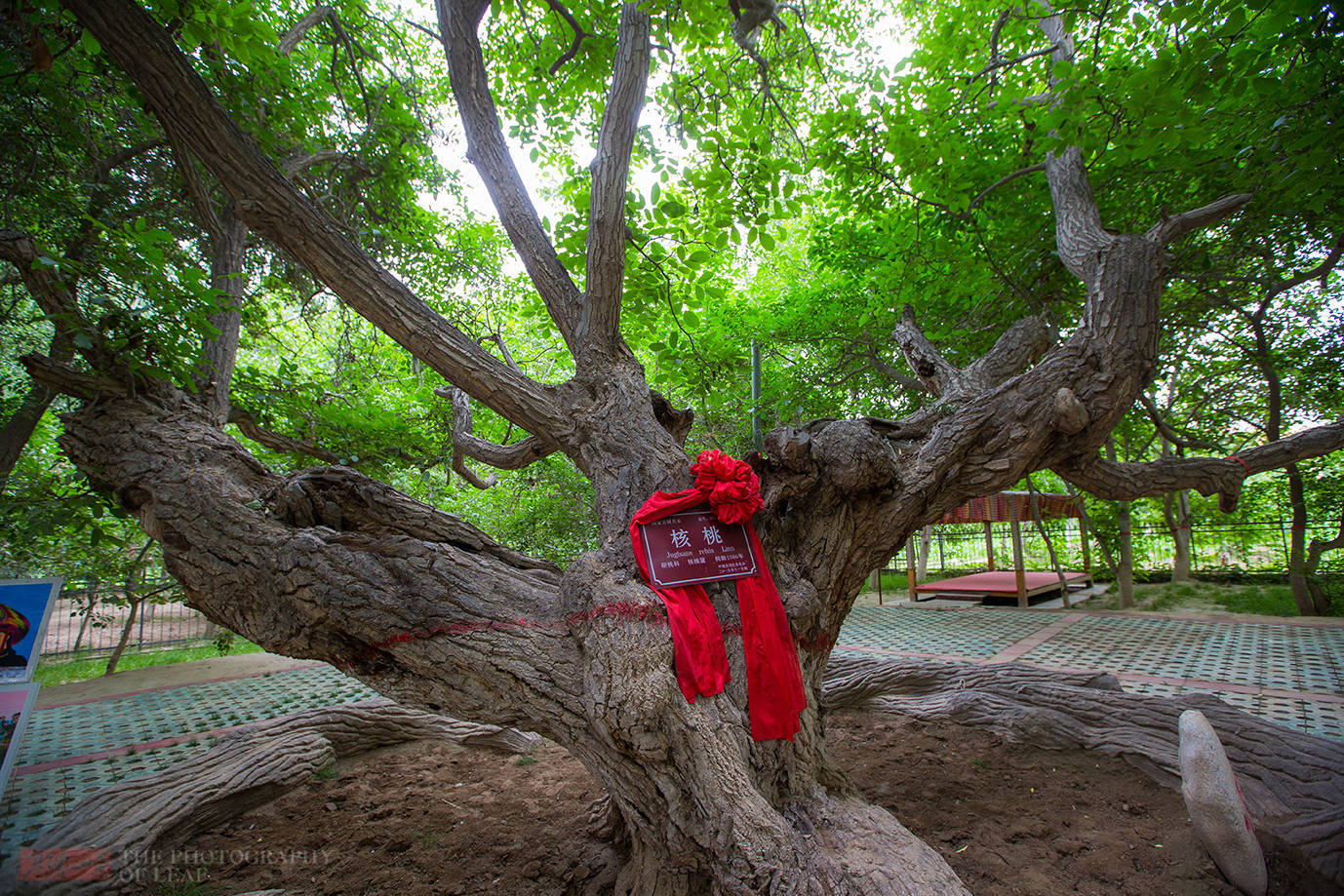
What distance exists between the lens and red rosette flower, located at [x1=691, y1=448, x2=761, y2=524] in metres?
2.63

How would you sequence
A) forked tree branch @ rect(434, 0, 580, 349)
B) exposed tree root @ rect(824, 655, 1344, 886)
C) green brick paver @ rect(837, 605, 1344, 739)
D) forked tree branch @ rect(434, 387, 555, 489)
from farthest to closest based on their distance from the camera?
green brick paver @ rect(837, 605, 1344, 739) → forked tree branch @ rect(434, 387, 555, 489) → forked tree branch @ rect(434, 0, 580, 349) → exposed tree root @ rect(824, 655, 1344, 886)

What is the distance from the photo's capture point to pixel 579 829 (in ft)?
10.4

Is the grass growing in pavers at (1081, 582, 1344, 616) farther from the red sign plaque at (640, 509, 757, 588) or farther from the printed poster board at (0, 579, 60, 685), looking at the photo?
the printed poster board at (0, 579, 60, 685)

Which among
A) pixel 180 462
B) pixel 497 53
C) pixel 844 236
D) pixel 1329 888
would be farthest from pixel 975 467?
pixel 497 53

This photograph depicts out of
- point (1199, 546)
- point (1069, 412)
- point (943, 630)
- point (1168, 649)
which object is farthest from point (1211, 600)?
point (1069, 412)

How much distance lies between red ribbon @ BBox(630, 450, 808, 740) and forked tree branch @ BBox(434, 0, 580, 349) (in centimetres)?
127

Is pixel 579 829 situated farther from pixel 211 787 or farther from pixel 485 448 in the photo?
pixel 485 448

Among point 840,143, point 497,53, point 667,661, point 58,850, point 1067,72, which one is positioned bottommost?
point 58,850

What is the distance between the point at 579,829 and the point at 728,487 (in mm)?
2063

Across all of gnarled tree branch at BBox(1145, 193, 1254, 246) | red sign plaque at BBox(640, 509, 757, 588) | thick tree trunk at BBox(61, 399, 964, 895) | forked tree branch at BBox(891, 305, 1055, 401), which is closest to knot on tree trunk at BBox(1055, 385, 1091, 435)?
forked tree branch at BBox(891, 305, 1055, 401)

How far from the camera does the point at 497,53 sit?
491cm

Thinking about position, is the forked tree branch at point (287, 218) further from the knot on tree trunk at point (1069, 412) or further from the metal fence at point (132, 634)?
the metal fence at point (132, 634)

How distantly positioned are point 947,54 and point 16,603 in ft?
20.8

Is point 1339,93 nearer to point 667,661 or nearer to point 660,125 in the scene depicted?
point 660,125
